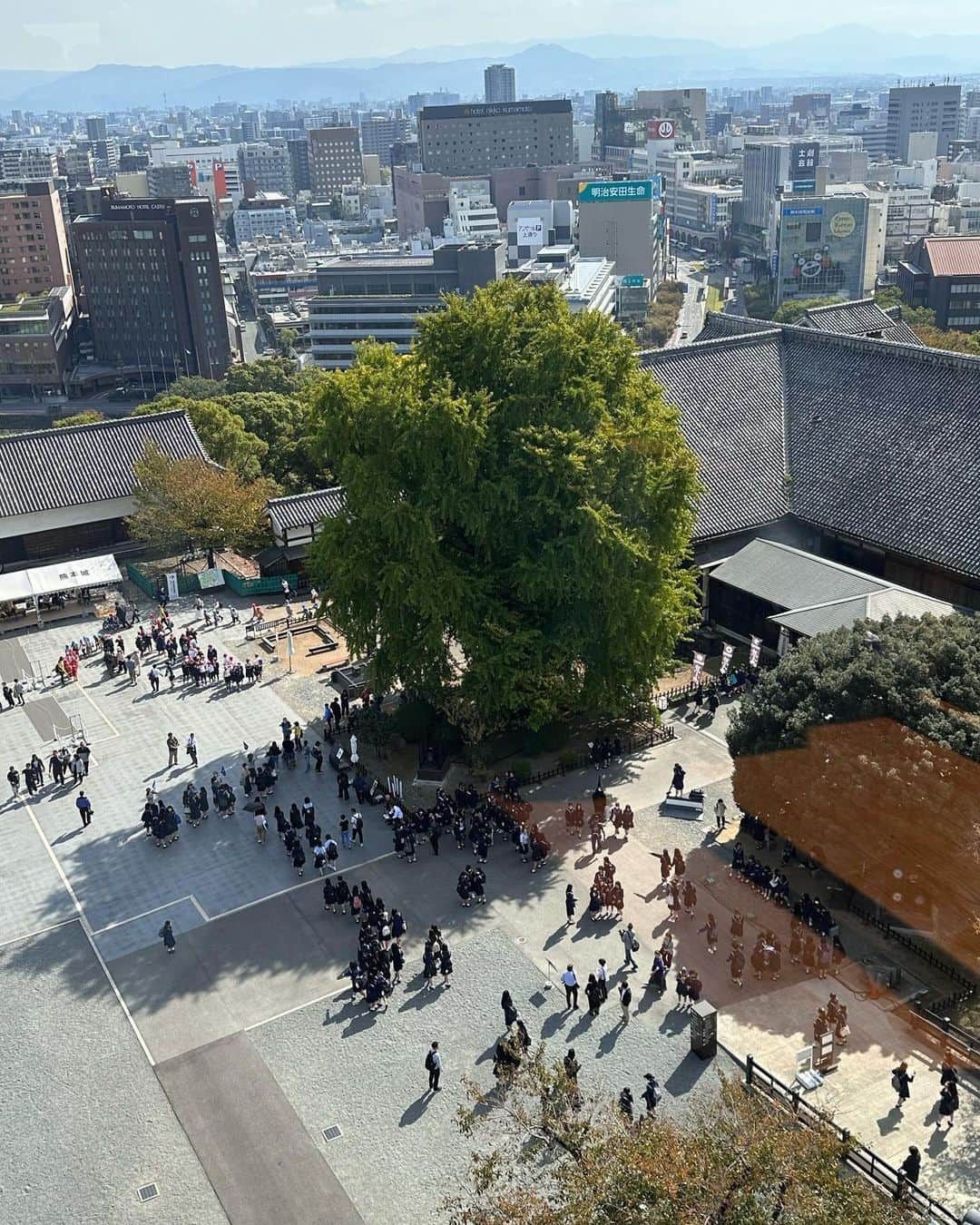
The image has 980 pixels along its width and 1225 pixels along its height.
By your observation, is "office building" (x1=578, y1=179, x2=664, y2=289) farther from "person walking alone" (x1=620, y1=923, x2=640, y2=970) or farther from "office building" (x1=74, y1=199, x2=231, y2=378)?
"person walking alone" (x1=620, y1=923, x2=640, y2=970)

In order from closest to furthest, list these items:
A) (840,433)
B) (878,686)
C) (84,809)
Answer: (878,686) < (84,809) < (840,433)

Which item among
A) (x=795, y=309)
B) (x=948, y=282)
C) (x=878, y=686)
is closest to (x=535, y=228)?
(x=795, y=309)

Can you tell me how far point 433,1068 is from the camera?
23.5 meters

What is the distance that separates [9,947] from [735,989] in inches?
709

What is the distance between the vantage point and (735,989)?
86.4 ft

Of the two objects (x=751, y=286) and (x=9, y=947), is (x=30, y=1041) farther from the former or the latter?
(x=751, y=286)

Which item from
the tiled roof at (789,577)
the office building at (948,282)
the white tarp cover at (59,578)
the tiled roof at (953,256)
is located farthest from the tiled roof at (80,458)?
the tiled roof at (953,256)

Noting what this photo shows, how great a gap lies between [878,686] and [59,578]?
35.9m

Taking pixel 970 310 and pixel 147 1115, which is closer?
pixel 147 1115

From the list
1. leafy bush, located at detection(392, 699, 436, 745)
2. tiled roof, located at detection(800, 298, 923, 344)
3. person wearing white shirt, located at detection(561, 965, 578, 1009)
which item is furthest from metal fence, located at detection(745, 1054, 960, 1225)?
tiled roof, located at detection(800, 298, 923, 344)

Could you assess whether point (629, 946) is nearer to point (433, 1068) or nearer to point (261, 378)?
point (433, 1068)

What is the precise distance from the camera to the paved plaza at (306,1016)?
72.5 ft

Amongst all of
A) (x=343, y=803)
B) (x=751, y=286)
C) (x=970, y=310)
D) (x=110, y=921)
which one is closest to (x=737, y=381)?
(x=343, y=803)

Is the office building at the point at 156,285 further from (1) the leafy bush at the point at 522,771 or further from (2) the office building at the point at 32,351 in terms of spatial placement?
(1) the leafy bush at the point at 522,771
